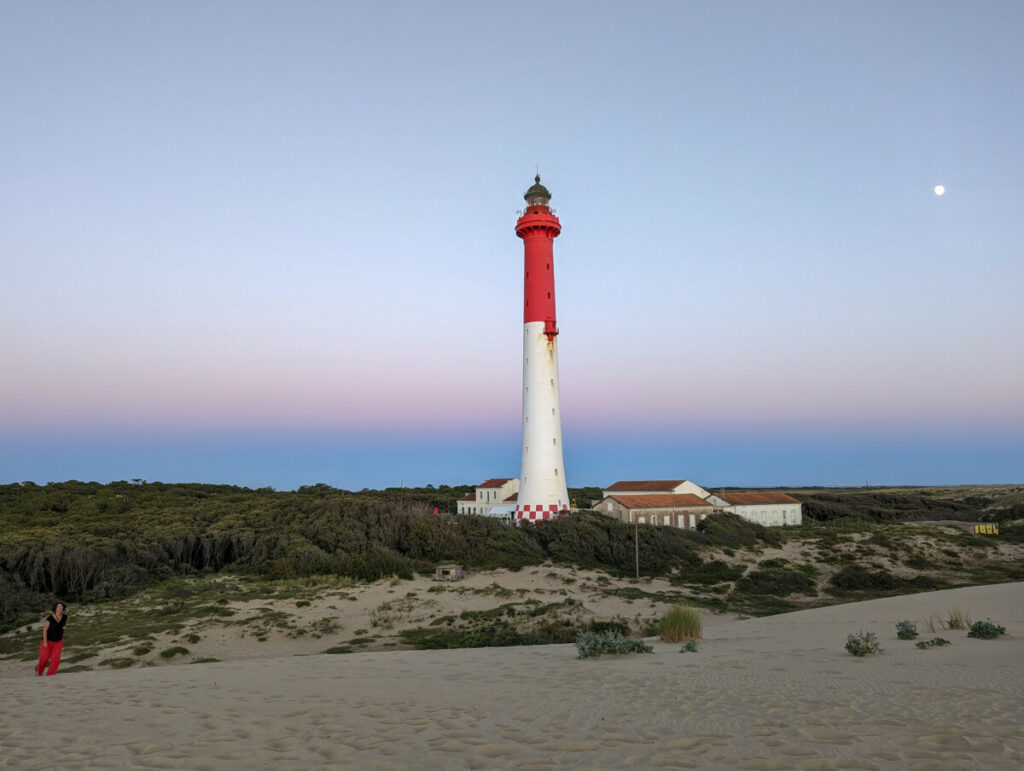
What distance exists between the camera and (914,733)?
216 inches

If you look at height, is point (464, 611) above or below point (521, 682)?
below

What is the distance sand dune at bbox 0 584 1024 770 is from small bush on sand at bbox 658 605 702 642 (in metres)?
1.68

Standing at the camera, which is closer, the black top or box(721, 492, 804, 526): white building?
the black top

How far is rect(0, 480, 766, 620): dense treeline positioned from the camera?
2250 centimetres

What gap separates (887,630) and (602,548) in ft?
53.8

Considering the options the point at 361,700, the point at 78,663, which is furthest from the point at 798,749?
the point at 78,663

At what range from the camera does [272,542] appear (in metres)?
28.4

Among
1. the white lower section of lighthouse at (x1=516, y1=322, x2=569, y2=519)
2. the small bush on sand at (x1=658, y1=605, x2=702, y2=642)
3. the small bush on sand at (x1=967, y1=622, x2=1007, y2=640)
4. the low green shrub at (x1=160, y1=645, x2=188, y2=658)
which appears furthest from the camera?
the white lower section of lighthouse at (x1=516, y1=322, x2=569, y2=519)

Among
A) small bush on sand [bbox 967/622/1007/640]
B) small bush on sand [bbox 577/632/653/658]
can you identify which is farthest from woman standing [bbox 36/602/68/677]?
small bush on sand [bbox 967/622/1007/640]

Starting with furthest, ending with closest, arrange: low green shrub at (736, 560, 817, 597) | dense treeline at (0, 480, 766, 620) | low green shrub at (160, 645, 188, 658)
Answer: low green shrub at (736, 560, 817, 597) < dense treeline at (0, 480, 766, 620) < low green shrub at (160, 645, 188, 658)

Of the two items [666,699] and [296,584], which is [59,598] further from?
[666,699]

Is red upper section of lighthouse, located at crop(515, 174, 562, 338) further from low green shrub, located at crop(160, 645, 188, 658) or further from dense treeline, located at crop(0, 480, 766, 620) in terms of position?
low green shrub, located at crop(160, 645, 188, 658)

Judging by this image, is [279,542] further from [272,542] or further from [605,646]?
[605,646]

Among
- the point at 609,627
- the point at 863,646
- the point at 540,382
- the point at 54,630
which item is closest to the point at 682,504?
the point at 540,382
